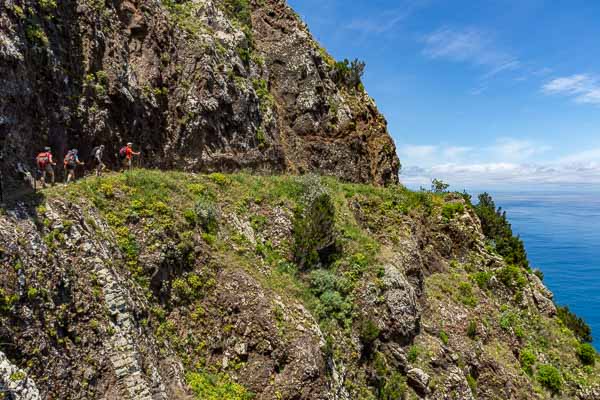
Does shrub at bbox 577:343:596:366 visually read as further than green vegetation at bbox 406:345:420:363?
Yes

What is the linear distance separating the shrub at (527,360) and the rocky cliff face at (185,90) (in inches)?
746

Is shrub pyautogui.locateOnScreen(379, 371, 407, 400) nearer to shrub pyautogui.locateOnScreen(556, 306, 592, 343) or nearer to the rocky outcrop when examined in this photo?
the rocky outcrop

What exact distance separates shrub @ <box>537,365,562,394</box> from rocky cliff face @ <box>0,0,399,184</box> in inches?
797

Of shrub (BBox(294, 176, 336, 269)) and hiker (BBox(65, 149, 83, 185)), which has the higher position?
hiker (BBox(65, 149, 83, 185))

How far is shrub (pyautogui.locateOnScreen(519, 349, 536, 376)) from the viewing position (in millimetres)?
22703

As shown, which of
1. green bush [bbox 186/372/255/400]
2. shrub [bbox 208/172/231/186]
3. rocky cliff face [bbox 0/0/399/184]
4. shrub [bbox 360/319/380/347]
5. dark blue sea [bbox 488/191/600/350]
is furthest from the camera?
dark blue sea [bbox 488/191/600/350]

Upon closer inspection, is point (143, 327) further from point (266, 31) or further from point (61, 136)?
point (266, 31)

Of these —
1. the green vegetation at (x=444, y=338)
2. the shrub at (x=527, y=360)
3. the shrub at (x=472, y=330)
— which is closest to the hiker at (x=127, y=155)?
the green vegetation at (x=444, y=338)

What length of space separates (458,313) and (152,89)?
24.3 meters

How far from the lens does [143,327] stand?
12844 mm

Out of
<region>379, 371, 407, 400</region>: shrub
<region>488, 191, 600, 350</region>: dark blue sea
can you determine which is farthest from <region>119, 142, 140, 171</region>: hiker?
<region>488, 191, 600, 350</region>: dark blue sea

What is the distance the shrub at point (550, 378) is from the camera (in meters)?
22.0

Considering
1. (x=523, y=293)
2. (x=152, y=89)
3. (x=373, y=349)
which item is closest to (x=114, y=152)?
(x=152, y=89)

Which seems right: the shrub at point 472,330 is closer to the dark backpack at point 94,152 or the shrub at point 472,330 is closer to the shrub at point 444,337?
the shrub at point 444,337
